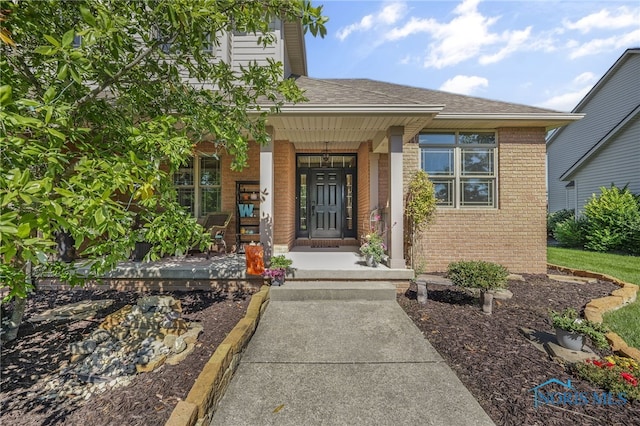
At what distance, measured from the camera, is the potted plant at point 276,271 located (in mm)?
4664

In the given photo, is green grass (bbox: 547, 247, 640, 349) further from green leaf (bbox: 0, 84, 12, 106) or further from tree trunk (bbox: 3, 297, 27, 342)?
tree trunk (bbox: 3, 297, 27, 342)

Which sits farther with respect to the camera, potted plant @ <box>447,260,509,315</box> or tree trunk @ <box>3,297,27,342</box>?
potted plant @ <box>447,260,509,315</box>

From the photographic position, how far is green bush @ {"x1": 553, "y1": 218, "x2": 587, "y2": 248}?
10.7 metres

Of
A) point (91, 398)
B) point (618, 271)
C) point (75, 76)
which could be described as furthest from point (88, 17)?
point (618, 271)

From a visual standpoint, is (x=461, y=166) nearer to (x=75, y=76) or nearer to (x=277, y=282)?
(x=277, y=282)

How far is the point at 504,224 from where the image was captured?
6.40 metres

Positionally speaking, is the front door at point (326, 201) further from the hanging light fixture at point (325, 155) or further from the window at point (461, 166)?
the window at point (461, 166)

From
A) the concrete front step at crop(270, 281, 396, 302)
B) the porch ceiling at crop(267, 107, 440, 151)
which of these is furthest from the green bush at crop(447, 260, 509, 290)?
the porch ceiling at crop(267, 107, 440, 151)

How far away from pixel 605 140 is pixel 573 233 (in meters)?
4.44

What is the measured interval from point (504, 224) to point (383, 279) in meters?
3.53

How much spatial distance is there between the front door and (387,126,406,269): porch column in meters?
3.55

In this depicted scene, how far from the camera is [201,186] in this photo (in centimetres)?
710

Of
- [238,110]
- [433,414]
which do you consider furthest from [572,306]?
[238,110]

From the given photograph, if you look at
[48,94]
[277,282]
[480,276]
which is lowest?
[277,282]
